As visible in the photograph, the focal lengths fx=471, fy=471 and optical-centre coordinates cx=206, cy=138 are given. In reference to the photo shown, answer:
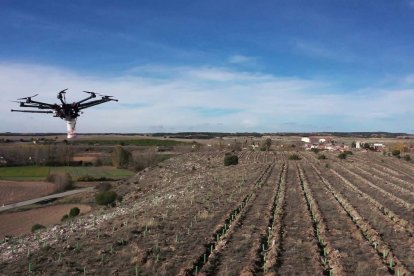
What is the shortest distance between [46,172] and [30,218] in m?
51.9

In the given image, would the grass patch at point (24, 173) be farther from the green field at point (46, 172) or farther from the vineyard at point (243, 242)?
the vineyard at point (243, 242)

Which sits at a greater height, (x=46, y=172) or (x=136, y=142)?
(x=136, y=142)

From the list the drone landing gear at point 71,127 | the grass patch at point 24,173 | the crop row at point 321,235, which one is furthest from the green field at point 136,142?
the drone landing gear at point 71,127

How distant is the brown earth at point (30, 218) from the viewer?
46.5m

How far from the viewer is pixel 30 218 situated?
54.1 metres

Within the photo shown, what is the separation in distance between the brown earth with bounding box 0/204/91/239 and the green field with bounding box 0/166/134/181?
31.9m

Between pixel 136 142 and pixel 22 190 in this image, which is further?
pixel 136 142

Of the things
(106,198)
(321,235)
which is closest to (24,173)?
(106,198)

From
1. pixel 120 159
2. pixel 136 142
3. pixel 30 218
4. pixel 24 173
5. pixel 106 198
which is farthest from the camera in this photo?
pixel 136 142

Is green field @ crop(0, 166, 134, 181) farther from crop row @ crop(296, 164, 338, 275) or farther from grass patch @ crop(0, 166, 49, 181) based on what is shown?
crop row @ crop(296, 164, 338, 275)

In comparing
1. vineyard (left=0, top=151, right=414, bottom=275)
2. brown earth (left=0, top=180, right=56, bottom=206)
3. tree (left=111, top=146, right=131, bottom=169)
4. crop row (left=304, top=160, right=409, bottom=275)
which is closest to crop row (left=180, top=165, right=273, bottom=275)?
vineyard (left=0, top=151, right=414, bottom=275)

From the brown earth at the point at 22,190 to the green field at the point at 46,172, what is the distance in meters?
7.48

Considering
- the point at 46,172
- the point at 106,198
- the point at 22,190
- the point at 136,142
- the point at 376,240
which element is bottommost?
the point at 22,190

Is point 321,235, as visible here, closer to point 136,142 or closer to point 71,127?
point 71,127
